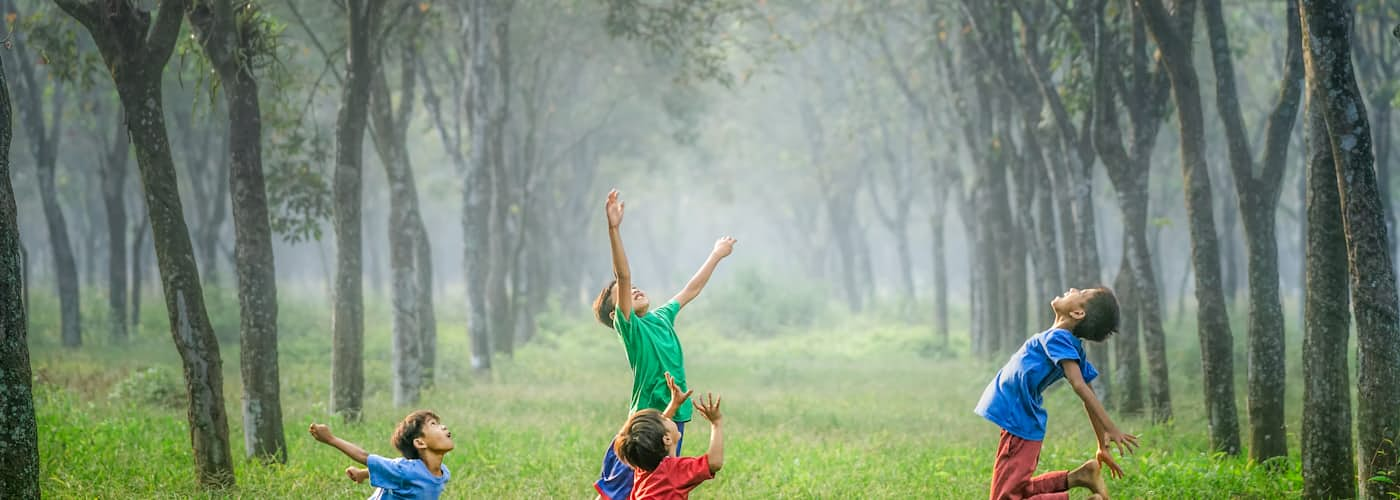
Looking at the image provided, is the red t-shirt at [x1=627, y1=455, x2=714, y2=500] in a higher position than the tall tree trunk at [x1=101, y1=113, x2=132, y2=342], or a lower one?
lower

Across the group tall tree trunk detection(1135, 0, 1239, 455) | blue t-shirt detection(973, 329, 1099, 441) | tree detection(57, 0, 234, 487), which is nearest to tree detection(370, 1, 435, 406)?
tree detection(57, 0, 234, 487)

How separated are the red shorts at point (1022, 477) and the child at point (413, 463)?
309 centimetres

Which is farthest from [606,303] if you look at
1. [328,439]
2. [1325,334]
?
[1325,334]

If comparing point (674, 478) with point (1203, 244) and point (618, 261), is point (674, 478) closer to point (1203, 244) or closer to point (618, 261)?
point (618, 261)

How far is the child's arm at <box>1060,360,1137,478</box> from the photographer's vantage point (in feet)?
19.8

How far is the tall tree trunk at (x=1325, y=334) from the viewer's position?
25.3ft

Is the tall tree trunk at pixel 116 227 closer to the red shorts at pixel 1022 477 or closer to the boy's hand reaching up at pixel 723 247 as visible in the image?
the boy's hand reaching up at pixel 723 247

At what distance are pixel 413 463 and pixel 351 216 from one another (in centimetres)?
787

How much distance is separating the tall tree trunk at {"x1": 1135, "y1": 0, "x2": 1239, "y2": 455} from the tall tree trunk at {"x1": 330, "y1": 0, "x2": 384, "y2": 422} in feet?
25.9

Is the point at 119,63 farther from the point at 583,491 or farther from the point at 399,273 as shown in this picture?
the point at 399,273

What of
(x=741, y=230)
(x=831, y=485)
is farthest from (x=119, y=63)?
(x=741, y=230)

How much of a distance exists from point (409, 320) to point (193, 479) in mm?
6212

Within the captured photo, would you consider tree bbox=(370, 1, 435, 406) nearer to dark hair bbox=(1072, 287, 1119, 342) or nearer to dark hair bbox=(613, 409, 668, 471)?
dark hair bbox=(613, 409, 668, 471)

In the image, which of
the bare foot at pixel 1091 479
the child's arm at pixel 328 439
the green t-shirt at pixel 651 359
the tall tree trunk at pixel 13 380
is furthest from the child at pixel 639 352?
the tall tree trunk at pixel 13 380
